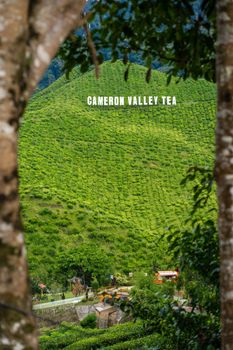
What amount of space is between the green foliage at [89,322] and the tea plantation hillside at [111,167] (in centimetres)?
607

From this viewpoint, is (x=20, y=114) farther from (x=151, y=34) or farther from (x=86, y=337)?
(x=86, y=337)

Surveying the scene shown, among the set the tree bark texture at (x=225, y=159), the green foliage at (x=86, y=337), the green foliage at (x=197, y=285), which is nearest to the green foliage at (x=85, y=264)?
the green foliage at (x=86, y=337)

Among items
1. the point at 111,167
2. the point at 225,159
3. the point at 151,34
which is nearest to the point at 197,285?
the point at 225,159

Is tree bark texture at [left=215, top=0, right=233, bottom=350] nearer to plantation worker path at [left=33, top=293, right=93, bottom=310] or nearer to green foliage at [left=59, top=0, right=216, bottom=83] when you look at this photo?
green foliage at [left=59, top=0, right=216, bottom=83]

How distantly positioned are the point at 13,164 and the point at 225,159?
1.10 meters

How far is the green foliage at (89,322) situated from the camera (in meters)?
15.8

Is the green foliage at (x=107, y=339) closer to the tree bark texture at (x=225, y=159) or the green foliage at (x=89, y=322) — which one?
the green foliage at (x=89, y=322)

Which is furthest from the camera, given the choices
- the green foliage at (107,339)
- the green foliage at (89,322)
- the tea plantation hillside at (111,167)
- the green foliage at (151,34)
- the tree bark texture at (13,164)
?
the tea plantation hillside at (111,167)

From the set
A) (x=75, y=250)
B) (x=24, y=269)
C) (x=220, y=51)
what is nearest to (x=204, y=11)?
(x=220, y=51)

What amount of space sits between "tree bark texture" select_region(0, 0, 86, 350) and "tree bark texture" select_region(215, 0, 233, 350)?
3.20 ft

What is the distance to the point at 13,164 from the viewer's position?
1.54 metres

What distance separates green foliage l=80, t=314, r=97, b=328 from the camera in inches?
620

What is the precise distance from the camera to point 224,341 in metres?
2.21

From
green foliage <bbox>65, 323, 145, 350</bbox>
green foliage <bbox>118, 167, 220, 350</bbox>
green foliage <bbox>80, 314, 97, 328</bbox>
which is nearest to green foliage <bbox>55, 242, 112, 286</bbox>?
green foliage <bbox>80, 314, 97, 328</bbox>
